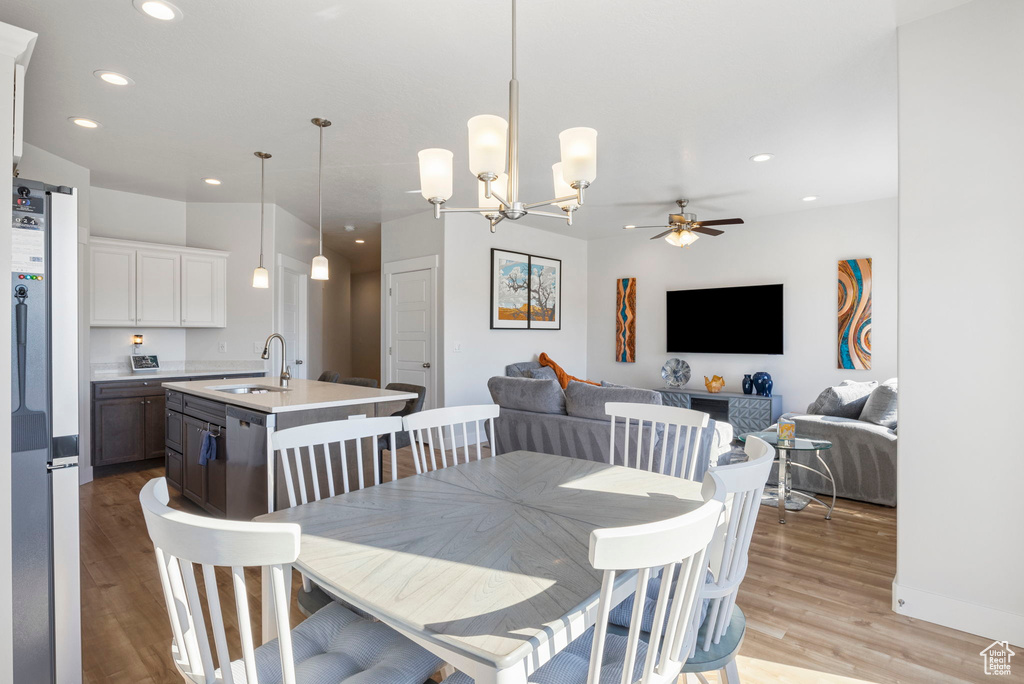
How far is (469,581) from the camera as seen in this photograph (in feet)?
3.54

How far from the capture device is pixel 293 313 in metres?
6.09

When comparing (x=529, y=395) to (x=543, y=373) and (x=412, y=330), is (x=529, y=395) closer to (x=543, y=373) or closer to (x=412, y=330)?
(x=543, y=373)

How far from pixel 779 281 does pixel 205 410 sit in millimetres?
5639

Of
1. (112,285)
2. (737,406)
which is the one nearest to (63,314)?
(112,285)

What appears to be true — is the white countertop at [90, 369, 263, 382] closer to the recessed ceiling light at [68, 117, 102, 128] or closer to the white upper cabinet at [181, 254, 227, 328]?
the white upper cabinet at [181, 254, 227, 328]

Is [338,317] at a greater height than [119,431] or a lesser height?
greater

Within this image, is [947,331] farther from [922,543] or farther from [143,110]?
[143,110]

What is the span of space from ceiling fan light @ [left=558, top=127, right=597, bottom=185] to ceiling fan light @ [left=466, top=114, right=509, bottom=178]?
0.21 meters

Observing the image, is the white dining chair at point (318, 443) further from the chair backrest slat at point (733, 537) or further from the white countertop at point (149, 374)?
the white countertop at point (149, 374)

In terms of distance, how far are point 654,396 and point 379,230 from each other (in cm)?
447

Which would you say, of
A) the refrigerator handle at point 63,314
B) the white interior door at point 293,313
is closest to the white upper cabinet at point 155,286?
the white interior door at point 293,313

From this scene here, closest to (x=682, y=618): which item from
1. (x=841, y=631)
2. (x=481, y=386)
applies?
(x=841, y=631)

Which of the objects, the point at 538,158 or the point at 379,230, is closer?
the point at 538,158

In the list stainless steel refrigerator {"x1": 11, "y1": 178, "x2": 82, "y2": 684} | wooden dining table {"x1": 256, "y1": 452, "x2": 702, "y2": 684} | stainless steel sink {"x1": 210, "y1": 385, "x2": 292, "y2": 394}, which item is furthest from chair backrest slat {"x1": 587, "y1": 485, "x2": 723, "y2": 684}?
stainless steel sink {"x1": 210, "y1": 385, "x2": 292, "y2": 394}
